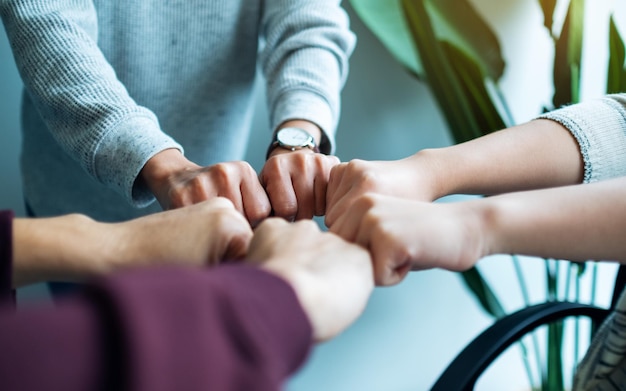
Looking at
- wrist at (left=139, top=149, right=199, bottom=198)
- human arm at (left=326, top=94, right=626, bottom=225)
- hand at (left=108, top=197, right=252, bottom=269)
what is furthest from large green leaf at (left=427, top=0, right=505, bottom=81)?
hand at (left=108, top=197, right=252, bottom=269)

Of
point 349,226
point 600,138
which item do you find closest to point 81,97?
point 349,226

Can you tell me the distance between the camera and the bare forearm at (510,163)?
2.40ft

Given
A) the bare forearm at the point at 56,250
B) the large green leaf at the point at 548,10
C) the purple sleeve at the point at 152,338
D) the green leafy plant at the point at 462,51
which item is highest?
the large green leaf at the point at 548,10

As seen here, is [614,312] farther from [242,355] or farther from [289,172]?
[242,355]

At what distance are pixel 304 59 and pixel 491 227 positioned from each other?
445 mm

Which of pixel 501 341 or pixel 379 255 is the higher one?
pixel 379 255

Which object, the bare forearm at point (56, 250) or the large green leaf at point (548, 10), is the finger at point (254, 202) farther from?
the large green leaf at point (548, 10)

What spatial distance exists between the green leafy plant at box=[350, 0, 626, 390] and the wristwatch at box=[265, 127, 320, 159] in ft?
1.24

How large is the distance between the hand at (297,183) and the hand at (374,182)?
21 millimetres

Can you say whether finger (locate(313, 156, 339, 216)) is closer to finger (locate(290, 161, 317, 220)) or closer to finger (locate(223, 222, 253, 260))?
finger (locate(290, 161, 317, 220))

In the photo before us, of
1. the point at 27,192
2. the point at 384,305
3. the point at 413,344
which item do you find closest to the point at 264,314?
the point at 27,192

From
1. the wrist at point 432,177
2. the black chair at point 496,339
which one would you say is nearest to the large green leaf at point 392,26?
the wrist at point 432,177

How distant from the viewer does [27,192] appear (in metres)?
1.03

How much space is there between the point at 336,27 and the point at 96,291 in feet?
2.47
